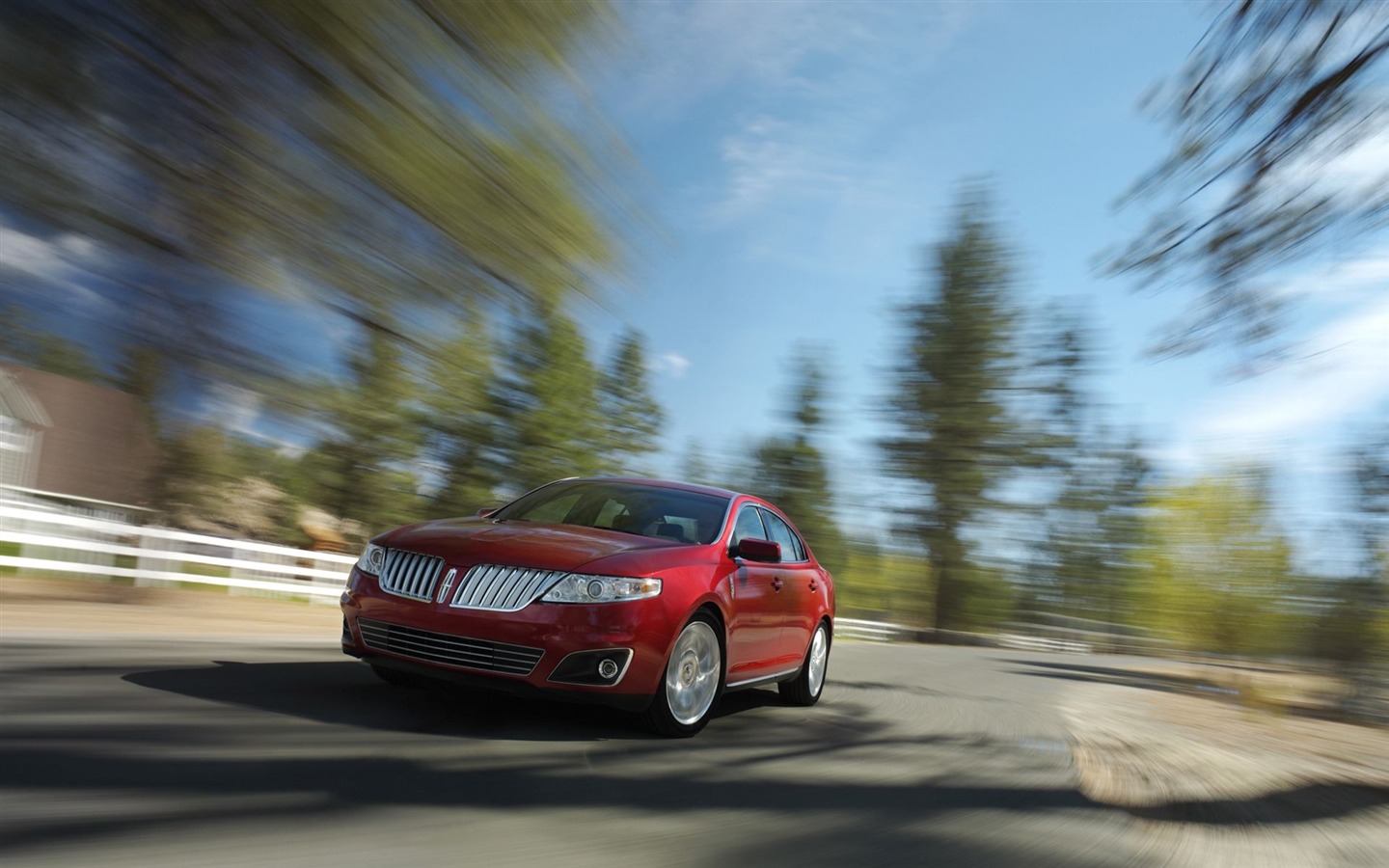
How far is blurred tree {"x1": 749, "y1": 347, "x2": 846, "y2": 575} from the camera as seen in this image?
212 feet

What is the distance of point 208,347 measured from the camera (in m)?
8.60

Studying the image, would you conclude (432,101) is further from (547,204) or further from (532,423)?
(532,423)

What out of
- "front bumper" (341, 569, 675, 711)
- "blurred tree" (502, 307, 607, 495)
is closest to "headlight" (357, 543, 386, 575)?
"front bumper" (341, 569, 675, 711)

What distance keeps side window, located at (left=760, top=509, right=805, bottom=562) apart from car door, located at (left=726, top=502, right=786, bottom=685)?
0.54 metres

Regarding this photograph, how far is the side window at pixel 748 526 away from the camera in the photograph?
25.3 feet

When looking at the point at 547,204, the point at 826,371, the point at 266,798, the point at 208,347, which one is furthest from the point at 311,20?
the point at 826,371

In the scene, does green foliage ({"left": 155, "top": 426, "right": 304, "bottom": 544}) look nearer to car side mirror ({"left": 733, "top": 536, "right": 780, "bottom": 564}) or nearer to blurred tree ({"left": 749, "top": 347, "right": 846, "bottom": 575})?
car side mirror ({"left": 733, "top": 536, "right": 780, "bottom": 564})

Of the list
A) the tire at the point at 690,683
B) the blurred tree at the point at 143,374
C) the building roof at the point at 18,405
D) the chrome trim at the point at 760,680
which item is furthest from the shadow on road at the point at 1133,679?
the building roof at the point at 18,405

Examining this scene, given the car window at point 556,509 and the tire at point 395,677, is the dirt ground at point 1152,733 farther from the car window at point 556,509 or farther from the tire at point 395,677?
the car window at point 556,509

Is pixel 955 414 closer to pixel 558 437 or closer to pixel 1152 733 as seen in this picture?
pixel 558 437

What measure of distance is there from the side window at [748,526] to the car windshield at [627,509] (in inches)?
5.6

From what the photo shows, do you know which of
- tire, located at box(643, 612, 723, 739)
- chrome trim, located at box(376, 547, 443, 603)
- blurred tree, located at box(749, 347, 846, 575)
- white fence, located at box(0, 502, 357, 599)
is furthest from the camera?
blurred tree, located at box(749, 347, 846, 575)

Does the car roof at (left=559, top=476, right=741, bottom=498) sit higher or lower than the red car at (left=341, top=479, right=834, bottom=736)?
higher

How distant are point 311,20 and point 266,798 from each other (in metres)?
5.06
